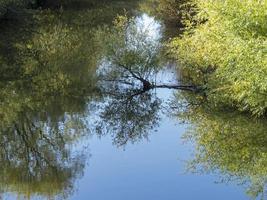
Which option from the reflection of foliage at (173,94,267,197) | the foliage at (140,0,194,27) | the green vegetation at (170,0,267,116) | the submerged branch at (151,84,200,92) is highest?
the foliage at (140,0,194,27)

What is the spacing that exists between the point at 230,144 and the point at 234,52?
254 centimetres

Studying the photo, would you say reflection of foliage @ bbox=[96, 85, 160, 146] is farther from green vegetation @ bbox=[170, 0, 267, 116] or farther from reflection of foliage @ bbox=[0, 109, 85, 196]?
green vegetation @ bbox=[170, 0, 267, 116]

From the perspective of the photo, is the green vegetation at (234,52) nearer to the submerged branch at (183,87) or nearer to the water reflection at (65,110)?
the submerged branch at (183,87)

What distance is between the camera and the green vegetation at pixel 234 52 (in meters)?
12.9

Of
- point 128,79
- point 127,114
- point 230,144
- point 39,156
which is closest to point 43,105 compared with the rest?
point 127,114

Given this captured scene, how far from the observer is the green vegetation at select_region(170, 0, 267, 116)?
42.2 ft

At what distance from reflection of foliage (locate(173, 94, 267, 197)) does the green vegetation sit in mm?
461

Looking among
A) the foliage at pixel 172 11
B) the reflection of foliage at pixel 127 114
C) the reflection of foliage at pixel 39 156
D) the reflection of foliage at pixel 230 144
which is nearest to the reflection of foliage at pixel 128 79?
the reflection of foliage at pixel 127 114

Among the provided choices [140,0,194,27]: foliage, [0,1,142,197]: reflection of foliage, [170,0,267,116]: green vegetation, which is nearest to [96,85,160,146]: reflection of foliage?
[0,1,142,197]: reflection of foliage

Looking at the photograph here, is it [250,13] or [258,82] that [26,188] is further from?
[250,13]

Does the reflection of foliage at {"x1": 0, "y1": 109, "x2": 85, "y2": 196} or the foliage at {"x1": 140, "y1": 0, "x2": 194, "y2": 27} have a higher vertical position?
the foliage at {"x1": 140, "y1": 0, "x2": 194, "y2": 27}

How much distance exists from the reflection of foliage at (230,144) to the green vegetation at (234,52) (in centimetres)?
46

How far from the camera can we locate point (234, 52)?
13391 mm

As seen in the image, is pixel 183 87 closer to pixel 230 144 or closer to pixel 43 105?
pixel 230 144
